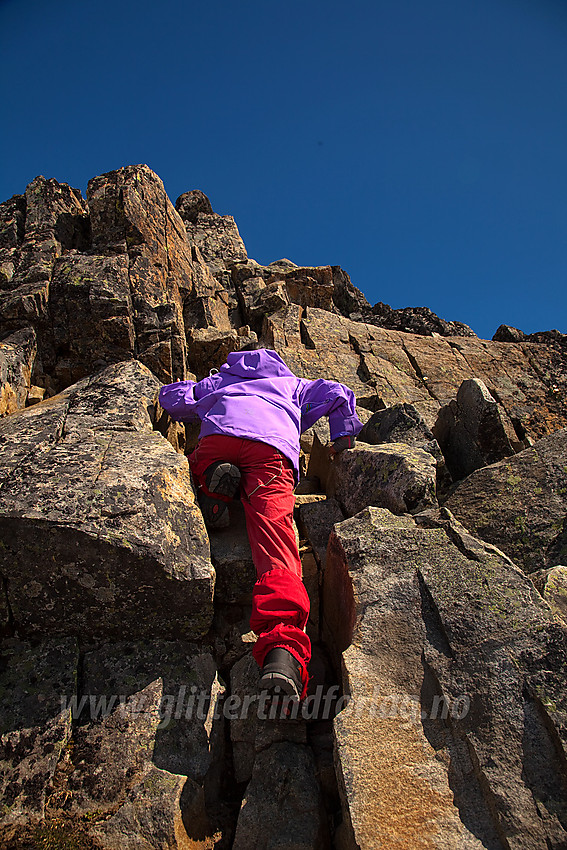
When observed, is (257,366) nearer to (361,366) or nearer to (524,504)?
(524,504)

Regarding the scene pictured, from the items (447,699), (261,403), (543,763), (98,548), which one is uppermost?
(261,403)

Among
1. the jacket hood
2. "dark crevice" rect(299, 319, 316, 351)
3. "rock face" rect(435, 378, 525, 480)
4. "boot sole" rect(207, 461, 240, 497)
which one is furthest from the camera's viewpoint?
"dark crevice" rect(299, 319, 316, 351)

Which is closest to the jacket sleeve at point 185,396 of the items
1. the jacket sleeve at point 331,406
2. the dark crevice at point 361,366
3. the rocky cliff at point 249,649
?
the rocky cliff at point 249,649

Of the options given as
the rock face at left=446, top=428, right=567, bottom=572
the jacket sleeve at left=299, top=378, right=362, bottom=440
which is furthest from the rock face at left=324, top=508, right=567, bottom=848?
the jacket sleeve at left=299, top=378, right=362, bottom=440

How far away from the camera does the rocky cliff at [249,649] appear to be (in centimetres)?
431

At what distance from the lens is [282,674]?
455 centimetres

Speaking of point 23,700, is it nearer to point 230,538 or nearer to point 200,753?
point 200,753

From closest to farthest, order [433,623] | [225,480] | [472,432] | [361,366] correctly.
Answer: [433,623] → [225,480] → [472,432] → [361,366]

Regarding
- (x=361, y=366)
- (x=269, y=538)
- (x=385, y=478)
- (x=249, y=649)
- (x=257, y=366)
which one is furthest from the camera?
(x=361, y=366)

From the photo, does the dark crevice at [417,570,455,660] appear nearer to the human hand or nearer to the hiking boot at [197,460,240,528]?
the hiking boot at [197,460,240,528]

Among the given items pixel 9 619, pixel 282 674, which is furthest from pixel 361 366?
pixel 9 619

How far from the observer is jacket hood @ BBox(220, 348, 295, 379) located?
320 inches

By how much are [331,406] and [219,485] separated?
282cm

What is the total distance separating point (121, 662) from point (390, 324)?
→ 57.8 feet
